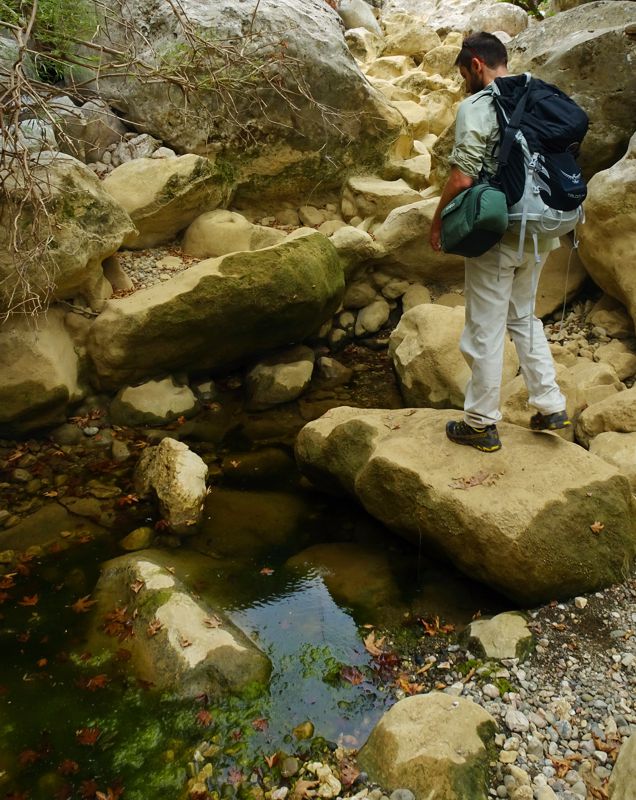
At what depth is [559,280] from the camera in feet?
28.0

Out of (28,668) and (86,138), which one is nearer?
(28,668)

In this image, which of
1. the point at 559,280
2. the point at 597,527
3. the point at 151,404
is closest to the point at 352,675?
the point at 597,527

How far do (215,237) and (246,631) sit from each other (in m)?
6.15

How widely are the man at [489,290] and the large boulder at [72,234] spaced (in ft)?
13.3

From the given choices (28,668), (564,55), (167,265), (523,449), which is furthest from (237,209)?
(28,668)

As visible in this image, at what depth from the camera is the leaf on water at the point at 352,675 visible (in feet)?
12.8

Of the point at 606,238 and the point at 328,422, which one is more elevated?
the point at 606,238

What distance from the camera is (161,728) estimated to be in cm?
354

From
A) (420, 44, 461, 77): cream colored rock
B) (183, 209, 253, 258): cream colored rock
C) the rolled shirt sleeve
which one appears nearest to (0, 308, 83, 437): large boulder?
(183, 209, 253, 258): cream colored rock

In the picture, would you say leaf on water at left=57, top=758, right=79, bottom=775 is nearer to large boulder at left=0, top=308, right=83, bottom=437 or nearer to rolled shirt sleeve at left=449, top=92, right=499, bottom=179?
large boulder at left=0, top=308, right=83, bottom=437

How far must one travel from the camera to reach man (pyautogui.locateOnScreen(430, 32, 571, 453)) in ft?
12.3

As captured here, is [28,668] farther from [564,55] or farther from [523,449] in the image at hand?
[564,55]

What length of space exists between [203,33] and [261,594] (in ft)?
27.1

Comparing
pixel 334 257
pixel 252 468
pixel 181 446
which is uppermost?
pixel 334 257
